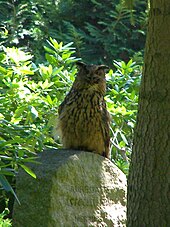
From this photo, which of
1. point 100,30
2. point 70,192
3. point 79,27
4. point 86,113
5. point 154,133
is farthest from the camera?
point 79,27

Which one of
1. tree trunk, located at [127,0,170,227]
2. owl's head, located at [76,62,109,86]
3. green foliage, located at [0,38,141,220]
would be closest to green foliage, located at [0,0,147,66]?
green foliage, located at [0,38,141,220]

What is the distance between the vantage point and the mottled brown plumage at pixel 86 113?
220 inches

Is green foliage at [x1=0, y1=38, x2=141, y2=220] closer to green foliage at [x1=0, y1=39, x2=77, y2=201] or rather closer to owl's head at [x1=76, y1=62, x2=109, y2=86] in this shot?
green foliage at [x1=0, y1=39, x2=77, y2=201]

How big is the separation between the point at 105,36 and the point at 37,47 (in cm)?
128

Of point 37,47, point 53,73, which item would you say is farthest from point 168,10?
point 37,47

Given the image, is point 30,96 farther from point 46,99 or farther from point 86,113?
point 86,113

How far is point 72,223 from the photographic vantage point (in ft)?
16.4

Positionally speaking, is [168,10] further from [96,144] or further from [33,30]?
[33,30]

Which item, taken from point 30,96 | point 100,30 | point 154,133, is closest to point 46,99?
point 30,96

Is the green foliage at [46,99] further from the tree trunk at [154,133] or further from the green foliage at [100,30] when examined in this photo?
the green foliage at [100,30]

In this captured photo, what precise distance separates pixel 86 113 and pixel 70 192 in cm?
82

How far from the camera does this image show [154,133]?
4.43m

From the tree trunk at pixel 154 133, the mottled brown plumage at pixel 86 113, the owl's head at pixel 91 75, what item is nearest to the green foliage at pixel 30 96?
the mottled brown plumage at pixel 86 113

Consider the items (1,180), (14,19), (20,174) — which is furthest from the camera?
(14,19)
